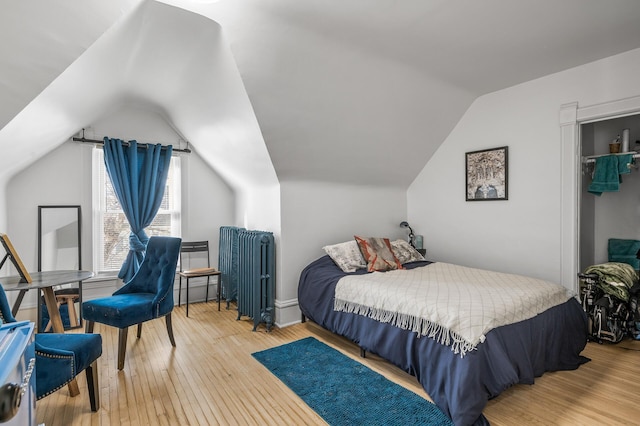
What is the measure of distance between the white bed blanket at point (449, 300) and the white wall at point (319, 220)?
79 cm

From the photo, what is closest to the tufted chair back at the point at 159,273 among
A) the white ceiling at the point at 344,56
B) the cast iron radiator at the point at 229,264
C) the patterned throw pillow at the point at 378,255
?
the cast iron radiator at the point at 229,264

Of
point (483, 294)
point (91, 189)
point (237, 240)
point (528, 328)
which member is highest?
point (91, 189)

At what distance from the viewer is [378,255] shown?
11.3 feet

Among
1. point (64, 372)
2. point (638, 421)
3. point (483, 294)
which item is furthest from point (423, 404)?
point (64, 372)

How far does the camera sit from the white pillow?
3354 millimetres

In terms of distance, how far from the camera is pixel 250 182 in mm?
4031

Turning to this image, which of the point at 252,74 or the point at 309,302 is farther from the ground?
the point at 252,74

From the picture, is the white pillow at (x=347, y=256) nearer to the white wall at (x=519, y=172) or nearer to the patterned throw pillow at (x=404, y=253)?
the patterned throw pillow at (x=404, y=253)

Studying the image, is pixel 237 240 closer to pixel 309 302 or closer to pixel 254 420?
pixel 309 302

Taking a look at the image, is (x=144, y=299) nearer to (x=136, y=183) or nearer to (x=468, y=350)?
(x=136, y=183)

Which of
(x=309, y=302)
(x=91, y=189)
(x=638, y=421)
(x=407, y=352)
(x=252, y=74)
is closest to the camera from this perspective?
(x=638, y=421)

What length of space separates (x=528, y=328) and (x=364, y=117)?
2.25 m

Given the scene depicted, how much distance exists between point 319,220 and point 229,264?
1300 millimetres

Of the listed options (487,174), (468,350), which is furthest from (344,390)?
(487,174)
